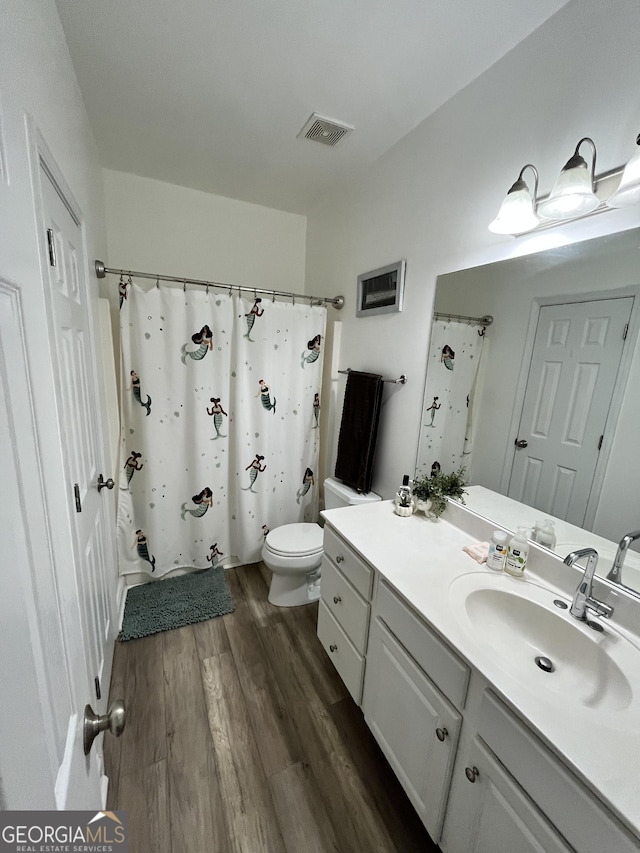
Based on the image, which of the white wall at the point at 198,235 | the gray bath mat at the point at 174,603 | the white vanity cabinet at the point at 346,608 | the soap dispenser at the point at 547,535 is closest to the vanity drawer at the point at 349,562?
the white vanity cabinet at the point at 346,608

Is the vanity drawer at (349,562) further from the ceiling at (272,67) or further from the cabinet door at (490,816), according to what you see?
the ceiling at (272,67)

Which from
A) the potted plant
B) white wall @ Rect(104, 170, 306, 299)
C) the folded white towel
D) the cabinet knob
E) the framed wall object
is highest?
white wall @ Rect(104, 170, 306, 299)

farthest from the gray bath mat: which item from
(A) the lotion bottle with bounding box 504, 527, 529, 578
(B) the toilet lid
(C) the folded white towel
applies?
(A) the lotion bottle with bounding box 504, 527, 529, 578

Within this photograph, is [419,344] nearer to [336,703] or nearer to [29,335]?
[29,335]

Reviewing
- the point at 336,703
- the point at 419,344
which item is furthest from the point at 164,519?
the point at 419,344

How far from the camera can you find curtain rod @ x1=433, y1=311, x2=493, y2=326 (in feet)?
4.37

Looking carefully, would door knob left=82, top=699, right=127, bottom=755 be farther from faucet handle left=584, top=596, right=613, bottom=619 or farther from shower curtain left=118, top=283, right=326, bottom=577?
shower curtain left=118, top=283, right=326, bottom=577

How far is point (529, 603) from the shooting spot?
103cm

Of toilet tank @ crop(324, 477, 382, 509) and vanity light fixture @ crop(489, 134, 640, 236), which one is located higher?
vanity light fixture @ crop(489, 134, 640, 236)

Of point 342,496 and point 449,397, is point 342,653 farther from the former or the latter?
point 449,397

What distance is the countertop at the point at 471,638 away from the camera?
604mm

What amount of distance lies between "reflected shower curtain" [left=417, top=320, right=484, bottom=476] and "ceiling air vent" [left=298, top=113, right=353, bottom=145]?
1012 mm

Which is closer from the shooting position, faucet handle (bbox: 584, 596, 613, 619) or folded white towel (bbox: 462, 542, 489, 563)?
faucet handle (bbox: 584, 596, 613, 619)

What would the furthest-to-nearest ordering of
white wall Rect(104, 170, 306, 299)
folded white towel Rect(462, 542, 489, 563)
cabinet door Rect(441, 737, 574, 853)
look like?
1. white wall Rect(104, 170, 306, 299)
2. folded white towel Rect(462, 542, 489, 563)
3. cabinet door Rect(441, 737, 574, 853)
